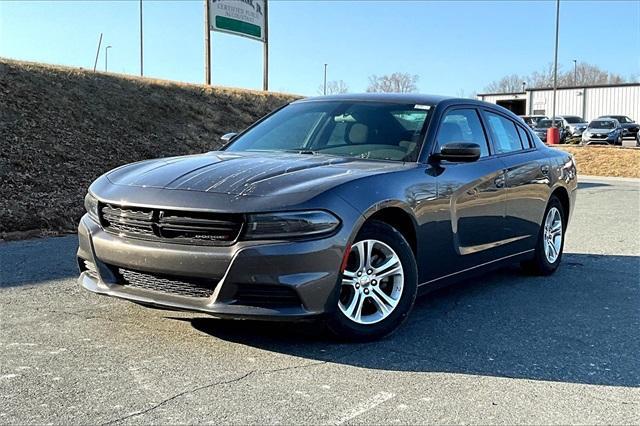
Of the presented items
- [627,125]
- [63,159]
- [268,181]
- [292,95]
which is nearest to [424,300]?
[268,181]

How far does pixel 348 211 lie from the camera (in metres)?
3.87

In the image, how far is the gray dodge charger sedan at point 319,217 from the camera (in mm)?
3676

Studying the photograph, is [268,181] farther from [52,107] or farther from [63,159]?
[52,107]

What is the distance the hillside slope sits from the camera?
9.45 meters

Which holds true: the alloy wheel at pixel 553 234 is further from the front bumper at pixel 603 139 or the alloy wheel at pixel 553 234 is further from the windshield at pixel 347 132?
the front bumper at pixel 603 139

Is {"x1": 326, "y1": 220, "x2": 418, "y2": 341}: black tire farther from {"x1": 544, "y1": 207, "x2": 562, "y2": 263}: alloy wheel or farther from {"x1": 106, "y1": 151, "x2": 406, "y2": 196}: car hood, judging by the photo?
{"x1": 544, "y1": 207, "x2": 562, "y2": 263}: alloy wheel

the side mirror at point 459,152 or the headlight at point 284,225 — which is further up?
the side mirror at point 459,152

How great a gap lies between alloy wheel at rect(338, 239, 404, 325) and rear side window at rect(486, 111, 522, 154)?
2010 mm

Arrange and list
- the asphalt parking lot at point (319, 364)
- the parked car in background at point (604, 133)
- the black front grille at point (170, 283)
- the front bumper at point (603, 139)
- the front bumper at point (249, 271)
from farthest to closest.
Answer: the parked car in background at point (604, 133) < the front bumper at point (603, 139) < the black front grille at point (170, 283) < the front bumper at point (249, 271) < the asphalt parking lot at point (319, 364)

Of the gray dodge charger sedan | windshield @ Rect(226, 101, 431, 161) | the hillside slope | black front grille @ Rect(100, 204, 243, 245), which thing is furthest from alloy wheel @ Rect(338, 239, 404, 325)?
the hillside slope

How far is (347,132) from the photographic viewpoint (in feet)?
16.8

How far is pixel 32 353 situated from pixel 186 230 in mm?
1118

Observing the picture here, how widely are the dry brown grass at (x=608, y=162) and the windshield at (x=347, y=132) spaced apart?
1789cm

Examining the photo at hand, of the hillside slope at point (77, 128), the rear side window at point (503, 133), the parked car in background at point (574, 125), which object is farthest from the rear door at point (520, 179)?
the parked car in background at point (574, 125)
